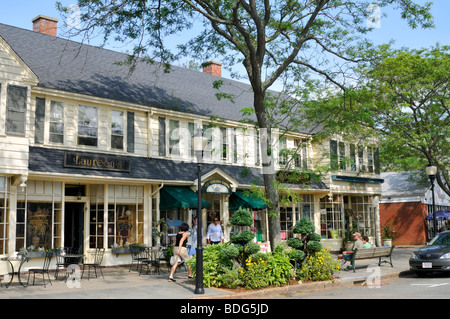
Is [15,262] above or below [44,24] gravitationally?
below

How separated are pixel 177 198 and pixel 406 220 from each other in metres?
21.5

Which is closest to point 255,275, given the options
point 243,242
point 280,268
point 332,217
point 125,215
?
point 280,268

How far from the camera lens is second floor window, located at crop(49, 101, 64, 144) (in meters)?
16.1

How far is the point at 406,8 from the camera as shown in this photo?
1428 cm

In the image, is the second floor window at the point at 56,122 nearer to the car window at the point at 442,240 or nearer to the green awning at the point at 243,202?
the green awning at the point at 243,202

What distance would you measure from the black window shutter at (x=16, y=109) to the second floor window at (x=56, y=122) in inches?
59.1

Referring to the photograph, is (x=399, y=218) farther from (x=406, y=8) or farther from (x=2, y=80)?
(x=2, y=80)

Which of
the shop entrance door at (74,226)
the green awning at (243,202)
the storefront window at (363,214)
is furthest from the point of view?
the storefront window at (363,214)

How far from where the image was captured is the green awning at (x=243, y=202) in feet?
67.1

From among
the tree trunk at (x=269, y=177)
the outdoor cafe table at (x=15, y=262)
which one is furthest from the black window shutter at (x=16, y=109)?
the tree trunk at (x=269, y=177)

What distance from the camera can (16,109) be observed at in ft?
47.5

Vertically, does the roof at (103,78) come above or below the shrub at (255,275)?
above

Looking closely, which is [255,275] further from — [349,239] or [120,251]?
[349,239]

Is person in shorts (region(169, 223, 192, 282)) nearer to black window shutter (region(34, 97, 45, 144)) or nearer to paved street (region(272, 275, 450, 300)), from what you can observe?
paved street (region(272, 275, 450, 300))
